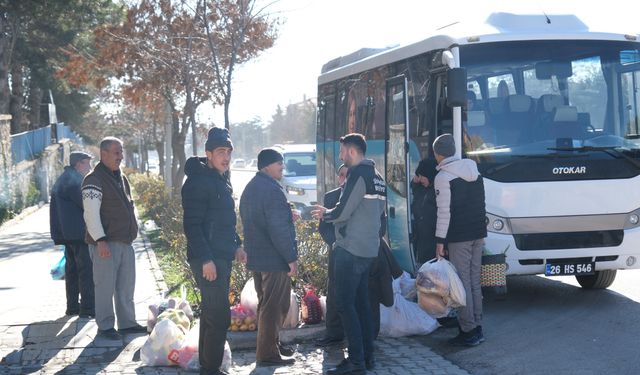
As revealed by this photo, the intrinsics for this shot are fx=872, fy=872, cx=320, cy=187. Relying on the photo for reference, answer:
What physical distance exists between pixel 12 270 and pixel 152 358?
7.75 m

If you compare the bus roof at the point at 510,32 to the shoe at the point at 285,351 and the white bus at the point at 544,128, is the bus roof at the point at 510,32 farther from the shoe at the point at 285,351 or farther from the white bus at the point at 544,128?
the shoe at the point at 285,351

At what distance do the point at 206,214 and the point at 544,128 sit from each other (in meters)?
4.58

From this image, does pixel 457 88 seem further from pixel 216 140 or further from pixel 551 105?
pixel 216 140

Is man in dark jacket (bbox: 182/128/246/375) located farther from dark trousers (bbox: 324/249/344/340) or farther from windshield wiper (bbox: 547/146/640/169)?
windshield wiper (bbox: 547/146/640/169)

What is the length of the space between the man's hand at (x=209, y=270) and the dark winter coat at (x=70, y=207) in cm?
335

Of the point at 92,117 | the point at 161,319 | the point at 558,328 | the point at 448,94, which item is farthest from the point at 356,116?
the point at 92,117

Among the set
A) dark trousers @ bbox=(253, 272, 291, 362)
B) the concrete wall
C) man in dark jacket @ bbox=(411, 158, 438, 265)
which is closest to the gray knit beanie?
man in dark jacket @ bbox=(411, 158, 438, 265)

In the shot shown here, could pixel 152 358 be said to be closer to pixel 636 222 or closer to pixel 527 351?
pixel 527 351

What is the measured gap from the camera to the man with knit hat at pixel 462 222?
8.09 meters

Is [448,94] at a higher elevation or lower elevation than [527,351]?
higher

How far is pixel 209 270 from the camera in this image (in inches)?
256

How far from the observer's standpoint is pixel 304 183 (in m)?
20.1

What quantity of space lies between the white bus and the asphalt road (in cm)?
54

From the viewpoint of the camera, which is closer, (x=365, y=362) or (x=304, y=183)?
(x=365, y=362)
